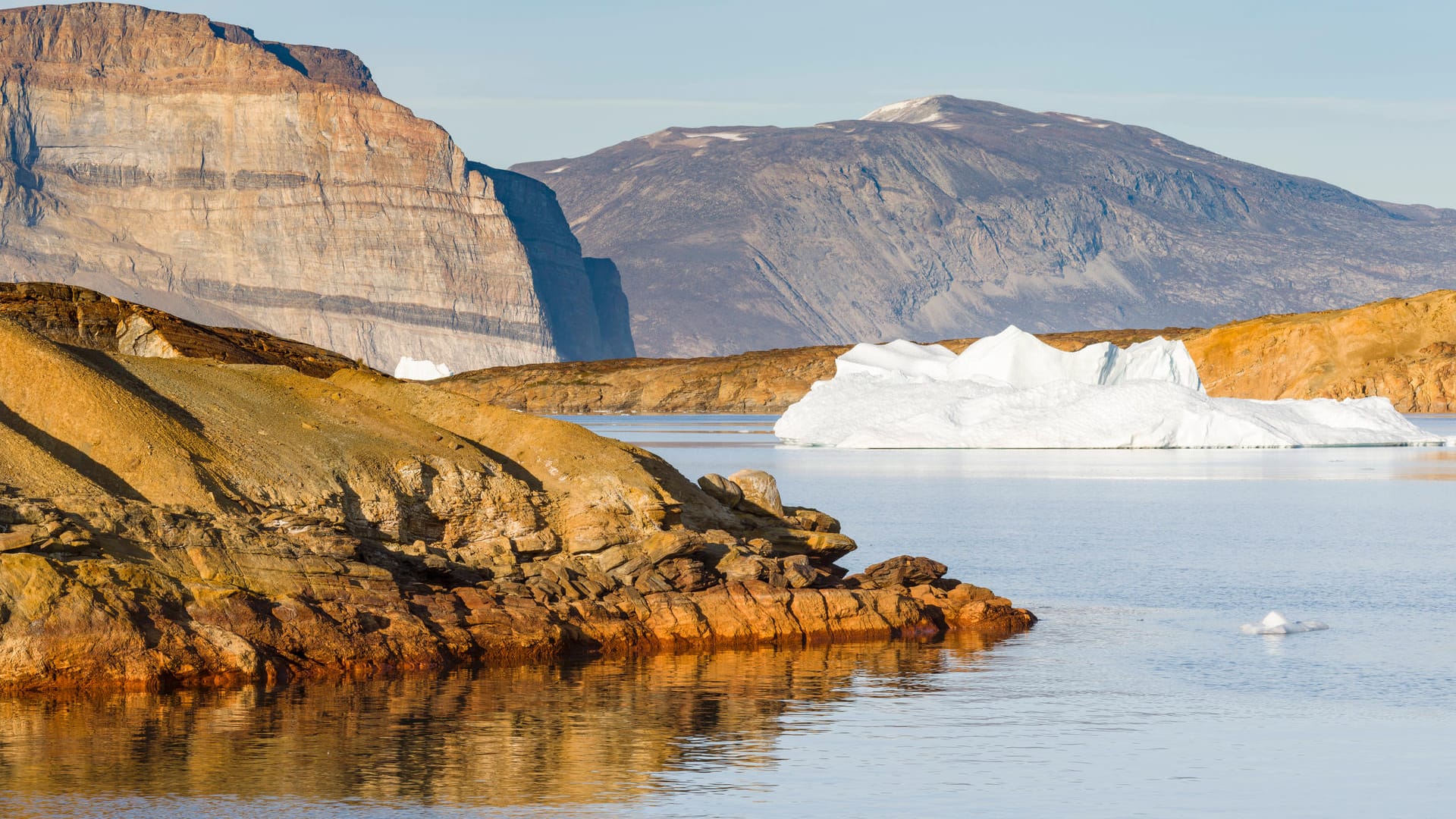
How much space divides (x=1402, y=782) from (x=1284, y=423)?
54.5 meters

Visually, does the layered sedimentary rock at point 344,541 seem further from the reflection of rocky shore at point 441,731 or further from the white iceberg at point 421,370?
the white iceberg at point 421,370

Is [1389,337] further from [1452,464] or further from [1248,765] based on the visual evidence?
[1248,765]

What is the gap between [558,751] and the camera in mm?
12672

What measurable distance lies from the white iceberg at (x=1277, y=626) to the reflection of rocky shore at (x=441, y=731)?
4391 millimetres

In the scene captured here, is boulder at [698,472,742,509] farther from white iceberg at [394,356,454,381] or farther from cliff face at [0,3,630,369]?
cliff face at [0,3,630,369]

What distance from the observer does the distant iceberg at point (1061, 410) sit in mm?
61562

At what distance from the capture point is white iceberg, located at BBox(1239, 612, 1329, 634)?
19.5 meters

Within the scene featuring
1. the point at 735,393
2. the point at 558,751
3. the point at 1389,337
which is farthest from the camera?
the point at 735,393

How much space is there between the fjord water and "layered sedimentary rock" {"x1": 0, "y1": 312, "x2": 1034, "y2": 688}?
71cm

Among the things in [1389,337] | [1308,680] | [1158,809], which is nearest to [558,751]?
[1158,809]

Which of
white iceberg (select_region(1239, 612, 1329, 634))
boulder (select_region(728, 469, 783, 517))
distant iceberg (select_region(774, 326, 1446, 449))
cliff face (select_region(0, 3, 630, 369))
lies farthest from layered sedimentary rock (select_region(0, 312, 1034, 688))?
cliff face (select_region(0, 3, 630, 369))

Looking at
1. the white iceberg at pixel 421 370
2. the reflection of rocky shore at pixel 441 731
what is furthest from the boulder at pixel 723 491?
the white iceberg at pixel 421 370

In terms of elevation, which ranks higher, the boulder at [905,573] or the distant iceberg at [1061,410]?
the distant iceberg at [1061,410]

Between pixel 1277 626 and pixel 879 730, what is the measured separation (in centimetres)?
764
